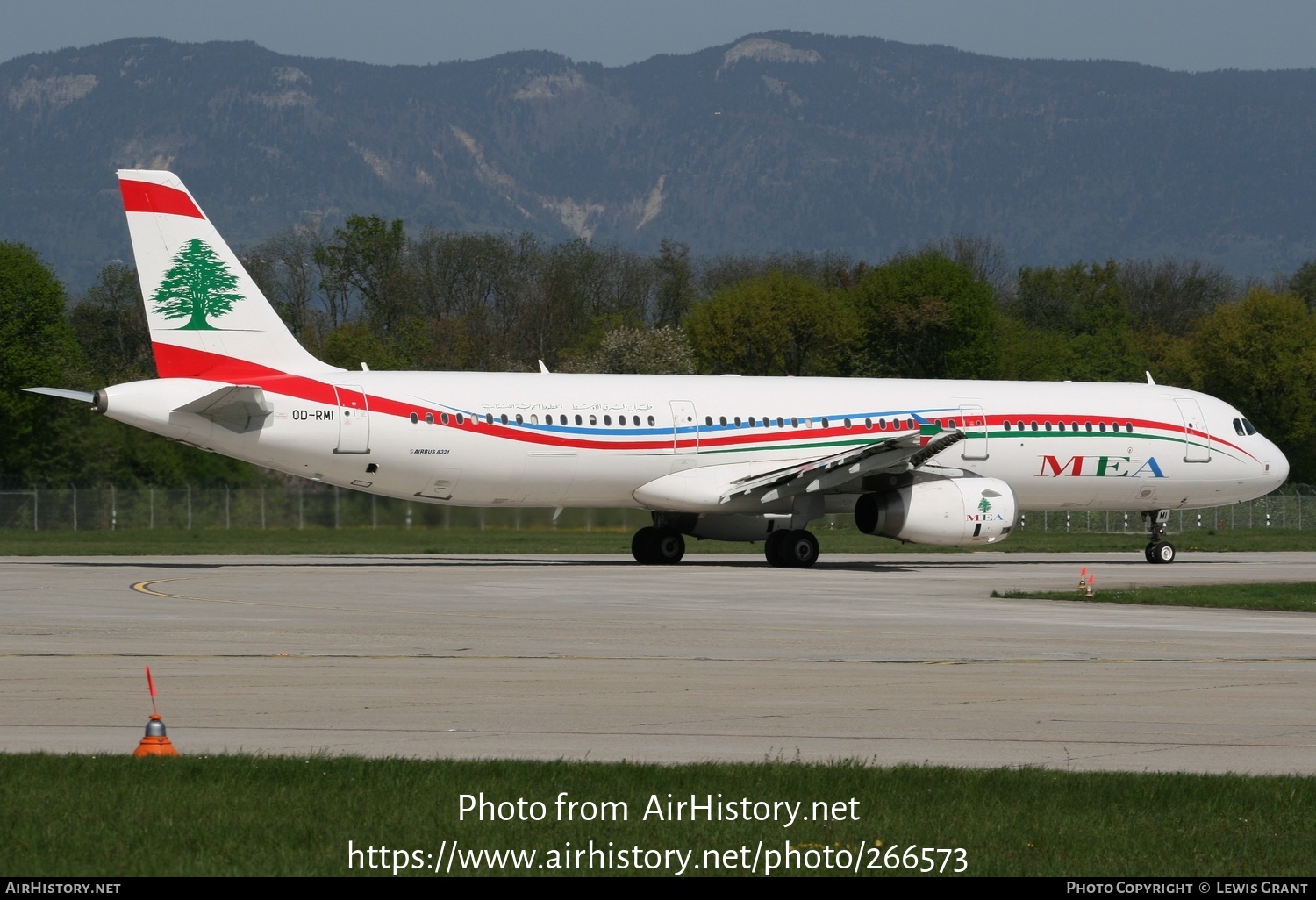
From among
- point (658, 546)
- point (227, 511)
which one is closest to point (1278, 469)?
point (658, 546)

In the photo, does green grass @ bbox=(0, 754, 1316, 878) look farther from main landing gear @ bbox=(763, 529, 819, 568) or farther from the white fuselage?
main landing gear @ bbox=(763, 529, 819, 568)

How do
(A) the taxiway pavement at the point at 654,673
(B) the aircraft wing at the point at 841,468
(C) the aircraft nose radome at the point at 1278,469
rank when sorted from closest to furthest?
(A) the taxiway pavement at the point at 654,673
(B) the aircraft wing at the point at 841,468
(C) the aircraft nose radome at the point at 1278,469

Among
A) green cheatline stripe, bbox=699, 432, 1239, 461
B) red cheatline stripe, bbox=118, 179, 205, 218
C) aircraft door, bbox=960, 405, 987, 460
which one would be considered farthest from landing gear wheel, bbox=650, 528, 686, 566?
red cheatline stripe, bbox=118, 179, 205, 218

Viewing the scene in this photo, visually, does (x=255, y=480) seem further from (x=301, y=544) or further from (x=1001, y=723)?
(x=1001, y=723)

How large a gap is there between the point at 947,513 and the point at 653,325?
85756 millimetres

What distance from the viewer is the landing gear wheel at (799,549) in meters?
35.7

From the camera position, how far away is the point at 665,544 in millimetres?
37594

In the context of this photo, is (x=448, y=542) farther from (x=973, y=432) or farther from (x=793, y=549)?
(x=973, y=432)

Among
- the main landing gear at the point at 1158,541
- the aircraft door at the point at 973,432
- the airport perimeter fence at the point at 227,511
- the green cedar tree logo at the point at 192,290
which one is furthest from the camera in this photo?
the airport perimeter fence at the point at 227,511

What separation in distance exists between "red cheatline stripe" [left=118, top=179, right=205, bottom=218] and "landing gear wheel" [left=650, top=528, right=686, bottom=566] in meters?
11.6

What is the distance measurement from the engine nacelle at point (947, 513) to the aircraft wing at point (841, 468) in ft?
2.07

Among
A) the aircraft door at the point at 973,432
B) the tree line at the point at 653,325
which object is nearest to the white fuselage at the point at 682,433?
the aircraft door at the point at 973,432

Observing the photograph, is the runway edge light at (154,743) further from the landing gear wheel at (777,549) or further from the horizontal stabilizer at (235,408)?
the landing gear wheel at (777,549)

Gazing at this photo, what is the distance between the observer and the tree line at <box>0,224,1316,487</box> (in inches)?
3056
